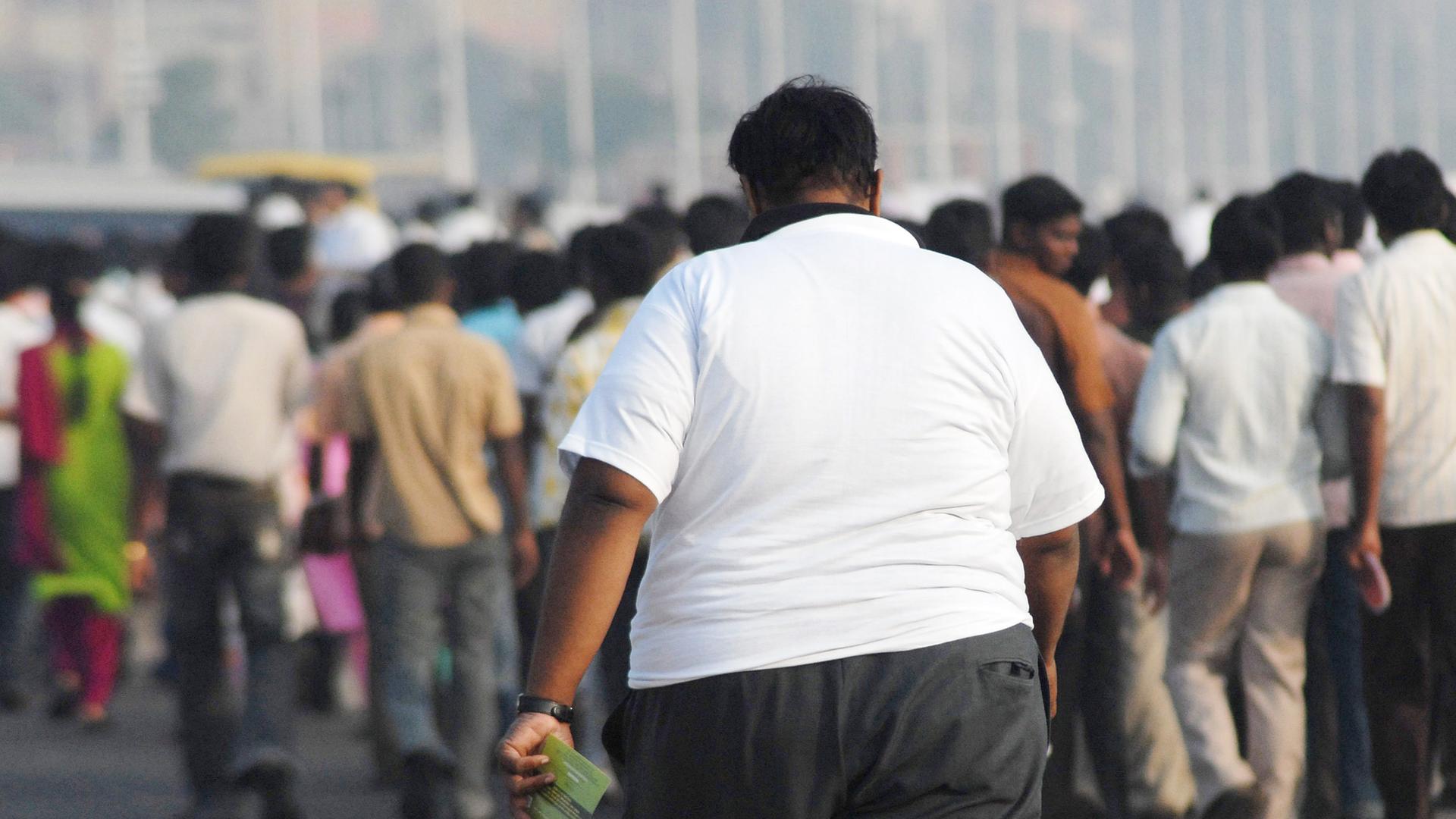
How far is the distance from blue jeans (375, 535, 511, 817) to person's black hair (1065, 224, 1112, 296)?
1.95m

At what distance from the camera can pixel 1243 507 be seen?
17.7 feet

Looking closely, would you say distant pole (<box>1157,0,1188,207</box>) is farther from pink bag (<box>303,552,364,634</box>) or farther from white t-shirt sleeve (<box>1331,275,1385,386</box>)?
white t-shirt sleeve (<box>1331,275,1385,386</box>)

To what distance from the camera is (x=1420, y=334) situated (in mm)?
5246

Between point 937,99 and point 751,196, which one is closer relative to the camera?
point 751,196

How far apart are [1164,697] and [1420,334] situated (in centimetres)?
133

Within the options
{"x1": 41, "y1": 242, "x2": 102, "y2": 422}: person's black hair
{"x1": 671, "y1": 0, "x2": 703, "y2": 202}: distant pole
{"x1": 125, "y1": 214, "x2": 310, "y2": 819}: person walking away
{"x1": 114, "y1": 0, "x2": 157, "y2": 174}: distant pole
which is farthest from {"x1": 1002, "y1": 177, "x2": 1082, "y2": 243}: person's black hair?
{"x1": 671, "y1": 0, "x2": 703, "y2": 202}: distant pole

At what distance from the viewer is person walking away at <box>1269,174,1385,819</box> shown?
19.0 ft

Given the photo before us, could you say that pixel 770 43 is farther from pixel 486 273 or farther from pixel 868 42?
pixel 486 273

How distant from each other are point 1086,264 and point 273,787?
3.00m

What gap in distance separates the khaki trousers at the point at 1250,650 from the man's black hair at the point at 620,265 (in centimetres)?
179

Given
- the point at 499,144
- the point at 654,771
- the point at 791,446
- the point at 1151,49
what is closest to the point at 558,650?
the point at 654,771

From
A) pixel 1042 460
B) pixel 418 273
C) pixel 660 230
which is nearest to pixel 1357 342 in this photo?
pixel 660 230

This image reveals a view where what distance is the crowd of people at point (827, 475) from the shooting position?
2762mm

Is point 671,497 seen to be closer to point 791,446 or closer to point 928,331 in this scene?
point 791,446
